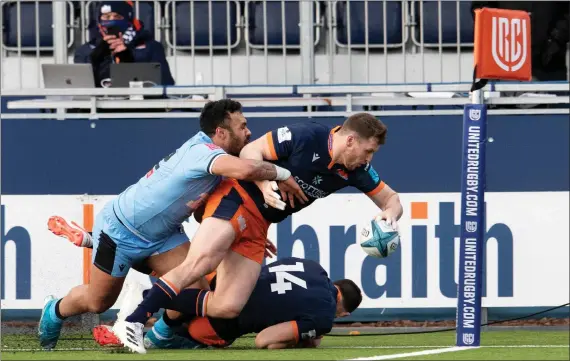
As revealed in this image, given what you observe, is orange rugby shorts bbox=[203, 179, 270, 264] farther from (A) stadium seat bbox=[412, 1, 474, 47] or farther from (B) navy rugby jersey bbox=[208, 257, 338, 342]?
(A) stadium seat bbox=[412, 1, 474, 47]

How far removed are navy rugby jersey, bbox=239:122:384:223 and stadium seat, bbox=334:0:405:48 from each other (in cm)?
417

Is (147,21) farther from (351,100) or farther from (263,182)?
(263,182)

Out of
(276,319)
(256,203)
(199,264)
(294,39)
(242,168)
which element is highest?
(294,39)

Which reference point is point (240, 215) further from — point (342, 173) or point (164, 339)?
point (164, 339)

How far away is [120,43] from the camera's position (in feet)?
42.3

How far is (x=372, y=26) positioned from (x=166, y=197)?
4.80m

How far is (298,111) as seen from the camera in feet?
40.6

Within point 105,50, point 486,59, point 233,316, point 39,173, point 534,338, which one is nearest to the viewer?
point 486,59

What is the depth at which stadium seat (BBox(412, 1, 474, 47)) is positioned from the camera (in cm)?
1309

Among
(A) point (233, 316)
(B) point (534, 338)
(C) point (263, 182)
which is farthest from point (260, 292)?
(B) point (534, 338)

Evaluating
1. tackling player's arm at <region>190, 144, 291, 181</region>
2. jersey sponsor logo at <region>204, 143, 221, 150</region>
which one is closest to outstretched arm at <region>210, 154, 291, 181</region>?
tackling player's arm at <region>190, 144, 291, 181</region>

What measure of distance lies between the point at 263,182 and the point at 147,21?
5.47 m

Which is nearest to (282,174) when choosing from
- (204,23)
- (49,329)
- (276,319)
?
(276,319)

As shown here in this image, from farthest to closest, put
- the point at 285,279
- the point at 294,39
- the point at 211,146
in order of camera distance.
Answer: the point at 294,39 < the point at 285,279 < the point at 211,146
